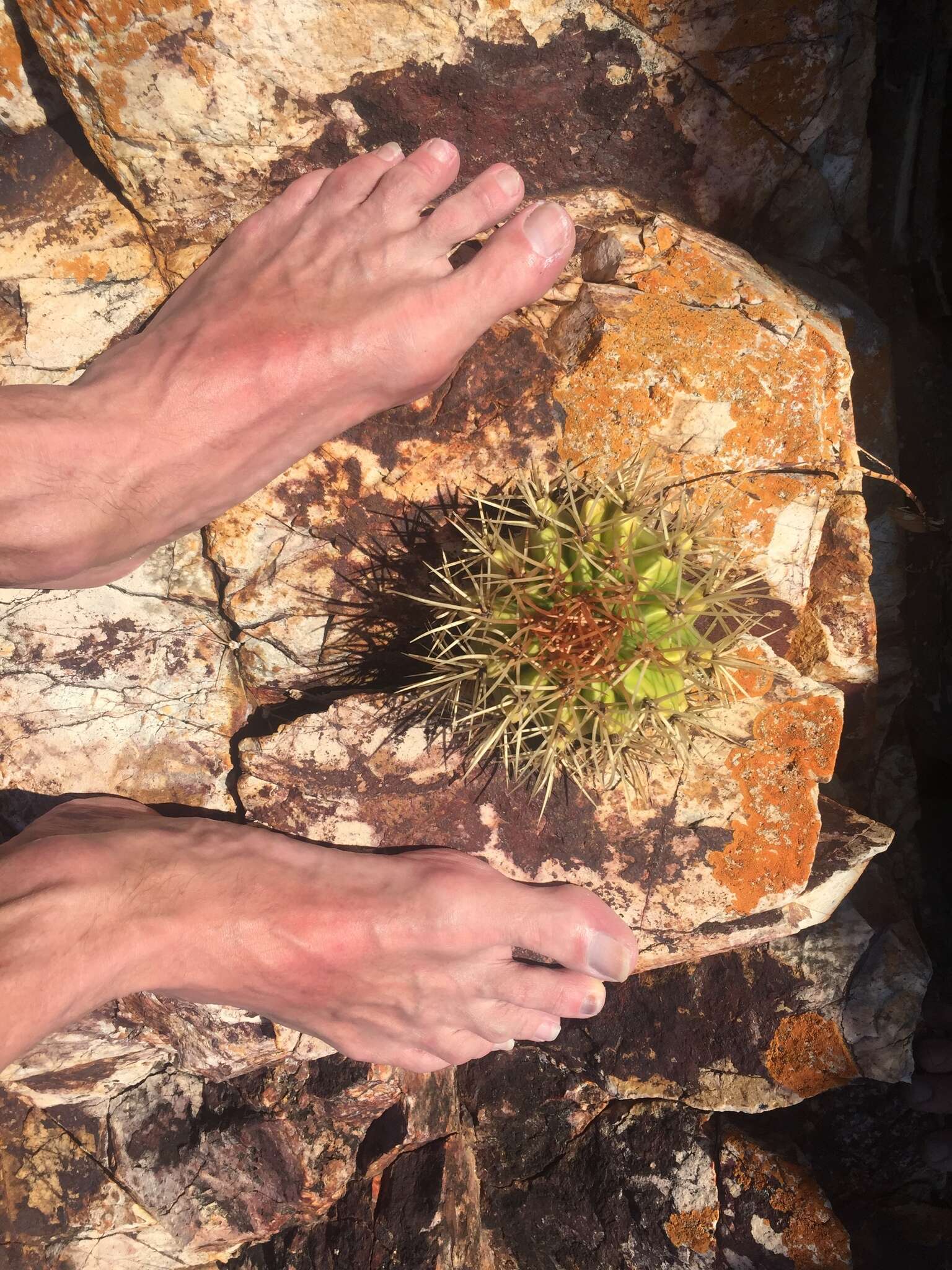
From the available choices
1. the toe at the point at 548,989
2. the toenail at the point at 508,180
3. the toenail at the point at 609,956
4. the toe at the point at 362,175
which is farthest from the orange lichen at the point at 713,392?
the toe at the point at 548,989

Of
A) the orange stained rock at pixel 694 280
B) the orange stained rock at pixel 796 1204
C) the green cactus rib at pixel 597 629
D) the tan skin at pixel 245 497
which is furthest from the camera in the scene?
the orange stained rock at pixel 796 1204

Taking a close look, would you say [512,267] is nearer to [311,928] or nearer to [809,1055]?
[311,928]

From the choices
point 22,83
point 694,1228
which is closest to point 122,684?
point 22,83

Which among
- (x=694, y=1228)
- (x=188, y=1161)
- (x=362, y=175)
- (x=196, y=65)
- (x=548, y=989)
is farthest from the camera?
(x=188, y=1161)

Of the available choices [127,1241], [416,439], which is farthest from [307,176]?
[127,1241]

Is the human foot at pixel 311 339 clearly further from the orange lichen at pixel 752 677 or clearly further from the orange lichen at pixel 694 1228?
the orange lichen at pixel 694 1228

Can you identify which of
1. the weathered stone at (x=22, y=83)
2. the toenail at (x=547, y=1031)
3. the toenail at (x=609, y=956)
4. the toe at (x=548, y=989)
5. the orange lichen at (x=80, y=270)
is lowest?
the toenail at (x=547, y=1031)
